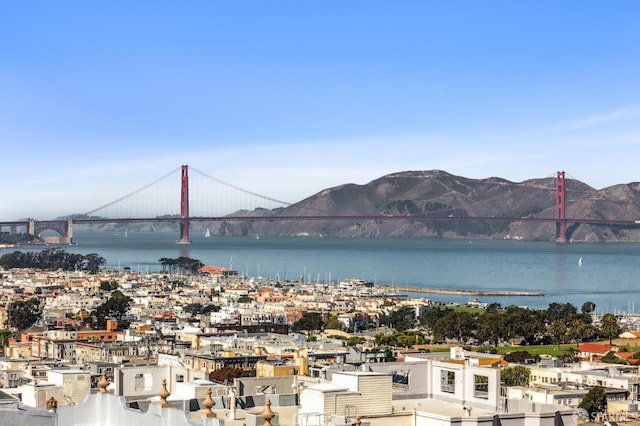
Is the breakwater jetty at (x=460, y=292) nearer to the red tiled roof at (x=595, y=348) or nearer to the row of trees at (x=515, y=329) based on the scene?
the row of trees at (x=515, y=329)

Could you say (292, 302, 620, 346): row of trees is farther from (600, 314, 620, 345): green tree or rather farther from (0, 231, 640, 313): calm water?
(0, 231, 640, 313): calm water

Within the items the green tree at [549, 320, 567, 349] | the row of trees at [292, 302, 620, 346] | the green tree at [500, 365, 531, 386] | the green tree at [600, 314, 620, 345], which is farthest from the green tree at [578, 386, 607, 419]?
the green tree at [600, 314, 620, 345]

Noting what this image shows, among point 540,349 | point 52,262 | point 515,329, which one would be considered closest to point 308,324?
point 515,329

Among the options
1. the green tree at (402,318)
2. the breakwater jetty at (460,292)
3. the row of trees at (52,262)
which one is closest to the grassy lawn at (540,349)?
the green tree at (402,318)

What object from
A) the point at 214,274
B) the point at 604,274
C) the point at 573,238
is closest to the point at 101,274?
the point at 214,274

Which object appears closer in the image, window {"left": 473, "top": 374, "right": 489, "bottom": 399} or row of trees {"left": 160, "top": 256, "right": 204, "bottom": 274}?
window {"left": 473, "top": 374, "right": 489, "bottom": 399}
